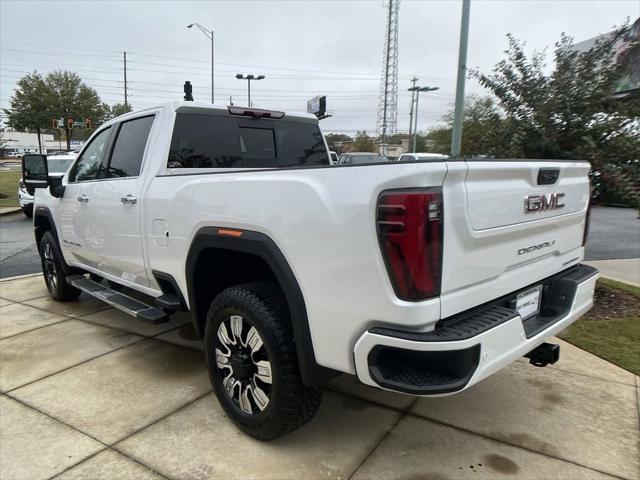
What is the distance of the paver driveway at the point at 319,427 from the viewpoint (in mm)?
2631

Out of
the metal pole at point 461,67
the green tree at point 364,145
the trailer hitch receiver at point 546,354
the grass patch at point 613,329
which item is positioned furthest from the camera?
the green tree at point 364,145

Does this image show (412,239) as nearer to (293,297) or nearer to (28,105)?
(293,297)

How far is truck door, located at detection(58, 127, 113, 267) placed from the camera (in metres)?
4.49

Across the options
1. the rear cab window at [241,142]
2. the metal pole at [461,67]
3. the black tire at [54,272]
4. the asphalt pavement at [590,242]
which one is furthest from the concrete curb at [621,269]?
the black tire at [54,272]

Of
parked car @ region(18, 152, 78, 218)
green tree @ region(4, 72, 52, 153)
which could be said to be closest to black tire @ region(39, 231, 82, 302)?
parked car @ region(18, 152, 78, 218)

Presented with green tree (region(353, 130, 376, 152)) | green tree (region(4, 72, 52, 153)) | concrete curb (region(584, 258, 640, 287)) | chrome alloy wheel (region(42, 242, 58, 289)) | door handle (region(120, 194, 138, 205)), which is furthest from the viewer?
green tree (region(353, 130, 376, 152))

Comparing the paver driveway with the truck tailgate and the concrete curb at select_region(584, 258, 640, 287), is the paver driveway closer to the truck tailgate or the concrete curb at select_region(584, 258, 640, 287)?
the truck tailgate

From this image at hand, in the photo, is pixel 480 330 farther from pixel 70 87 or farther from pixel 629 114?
pixel 70 87

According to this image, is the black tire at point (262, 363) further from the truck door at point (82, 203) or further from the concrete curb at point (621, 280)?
the concrete curb at point (621, 280)

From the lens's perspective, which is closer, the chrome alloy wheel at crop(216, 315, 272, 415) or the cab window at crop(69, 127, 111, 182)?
the chrome alloy wheel at crop(216, 315, 272, 415)

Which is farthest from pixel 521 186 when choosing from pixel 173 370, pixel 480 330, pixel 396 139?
pixel 396 139

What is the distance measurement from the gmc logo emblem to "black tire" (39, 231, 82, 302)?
4835 millimetres

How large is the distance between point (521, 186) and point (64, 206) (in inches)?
174

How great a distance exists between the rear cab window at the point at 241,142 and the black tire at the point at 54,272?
2555 mm
